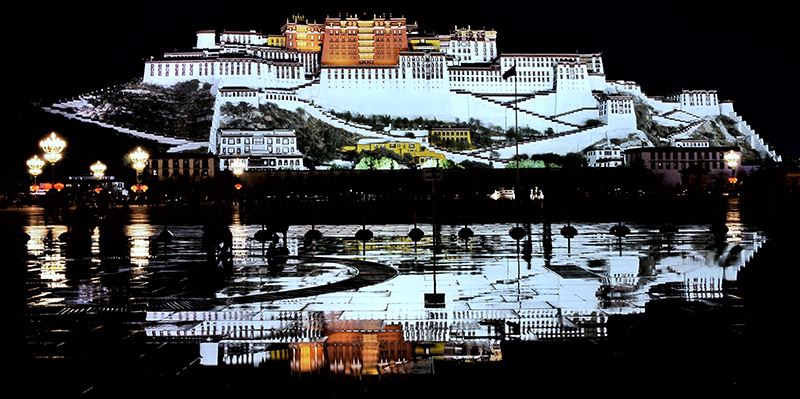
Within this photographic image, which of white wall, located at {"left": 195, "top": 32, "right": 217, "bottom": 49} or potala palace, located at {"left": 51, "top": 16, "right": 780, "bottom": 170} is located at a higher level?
white wall, located at {"left": 195, "top": 32, "right": 217, "bottom": 49}

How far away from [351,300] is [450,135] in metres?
112

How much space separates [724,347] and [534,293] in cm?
360

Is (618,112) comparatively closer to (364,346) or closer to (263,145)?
(263,145)

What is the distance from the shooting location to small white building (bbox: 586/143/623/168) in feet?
375

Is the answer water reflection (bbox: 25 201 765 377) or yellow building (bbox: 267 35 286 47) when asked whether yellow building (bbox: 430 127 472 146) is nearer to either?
yellow building (bbox: 267 35 286 47)

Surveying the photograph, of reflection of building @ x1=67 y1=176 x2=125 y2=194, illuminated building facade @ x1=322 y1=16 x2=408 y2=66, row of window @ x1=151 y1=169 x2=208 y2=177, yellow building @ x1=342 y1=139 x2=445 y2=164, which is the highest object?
illuminated building facade @ x1=322 y1=16 x2=408 y2=66

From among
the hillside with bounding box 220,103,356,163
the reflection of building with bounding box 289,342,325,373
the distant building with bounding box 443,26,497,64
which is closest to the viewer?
the reflection of building with bounding box 289,342,325,373

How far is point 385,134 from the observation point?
378 feet

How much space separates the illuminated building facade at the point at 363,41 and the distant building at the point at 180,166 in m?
39.6

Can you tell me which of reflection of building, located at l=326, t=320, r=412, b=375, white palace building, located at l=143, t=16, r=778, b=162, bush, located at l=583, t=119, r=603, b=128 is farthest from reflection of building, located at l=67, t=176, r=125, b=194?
reflection of building, located at l=326, t=320, r=412, b=375

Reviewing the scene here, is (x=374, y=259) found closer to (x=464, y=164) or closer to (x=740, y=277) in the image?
(x=740, y=277)

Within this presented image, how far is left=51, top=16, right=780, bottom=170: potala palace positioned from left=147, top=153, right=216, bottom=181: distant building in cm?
1053

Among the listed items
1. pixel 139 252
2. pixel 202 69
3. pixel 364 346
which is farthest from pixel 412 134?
pixel 364 346

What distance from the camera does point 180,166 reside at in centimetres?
9775
